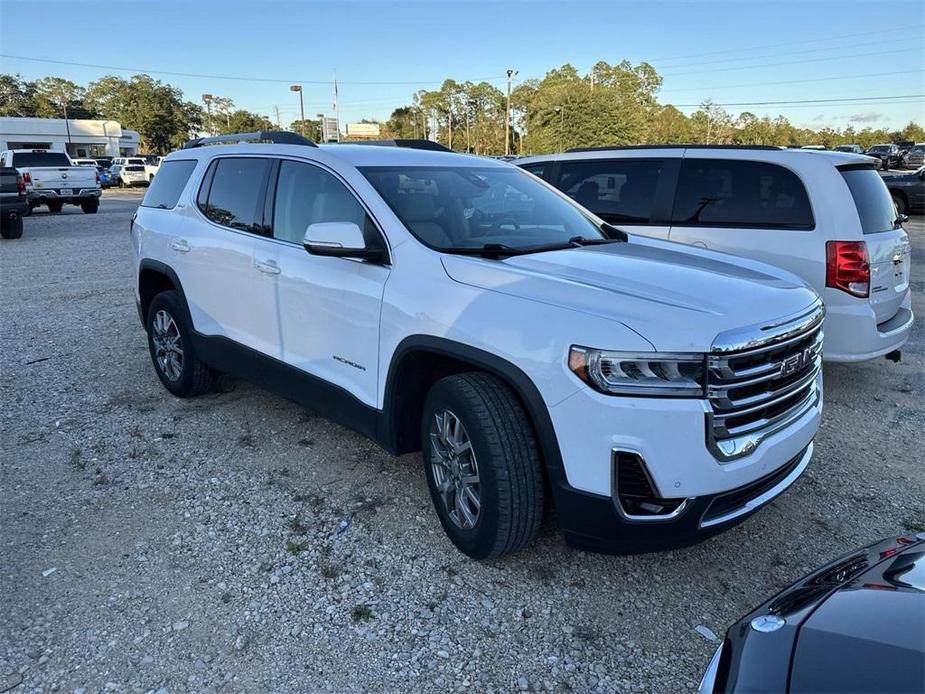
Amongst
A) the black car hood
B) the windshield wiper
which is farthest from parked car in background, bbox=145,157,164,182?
the black car hood

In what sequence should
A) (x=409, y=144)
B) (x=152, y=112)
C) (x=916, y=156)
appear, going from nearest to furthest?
(x=409, y=144)
(x=916, y=156)
(x=152, y=112)

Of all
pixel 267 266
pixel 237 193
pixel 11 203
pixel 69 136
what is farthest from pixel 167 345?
pixel 69 136

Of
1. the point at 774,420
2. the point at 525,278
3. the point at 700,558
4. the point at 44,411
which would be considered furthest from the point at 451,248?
the point at 44,411

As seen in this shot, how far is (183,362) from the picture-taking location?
16.5ft

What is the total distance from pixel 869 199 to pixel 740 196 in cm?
89

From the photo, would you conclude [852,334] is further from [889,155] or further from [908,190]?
[889,155]

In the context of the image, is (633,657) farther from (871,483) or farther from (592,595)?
(871,483)

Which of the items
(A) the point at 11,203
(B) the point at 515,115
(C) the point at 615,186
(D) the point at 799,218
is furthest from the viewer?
(B) the point at 515,115

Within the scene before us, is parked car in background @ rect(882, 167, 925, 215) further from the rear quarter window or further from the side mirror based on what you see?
the side mirror

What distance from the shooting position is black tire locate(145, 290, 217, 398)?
4.91m

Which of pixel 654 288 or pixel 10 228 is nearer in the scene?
pixel 654 288

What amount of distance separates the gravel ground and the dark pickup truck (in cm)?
1271

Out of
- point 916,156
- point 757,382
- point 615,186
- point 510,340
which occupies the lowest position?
point 757,382

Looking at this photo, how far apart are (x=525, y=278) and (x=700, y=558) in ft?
5.13
